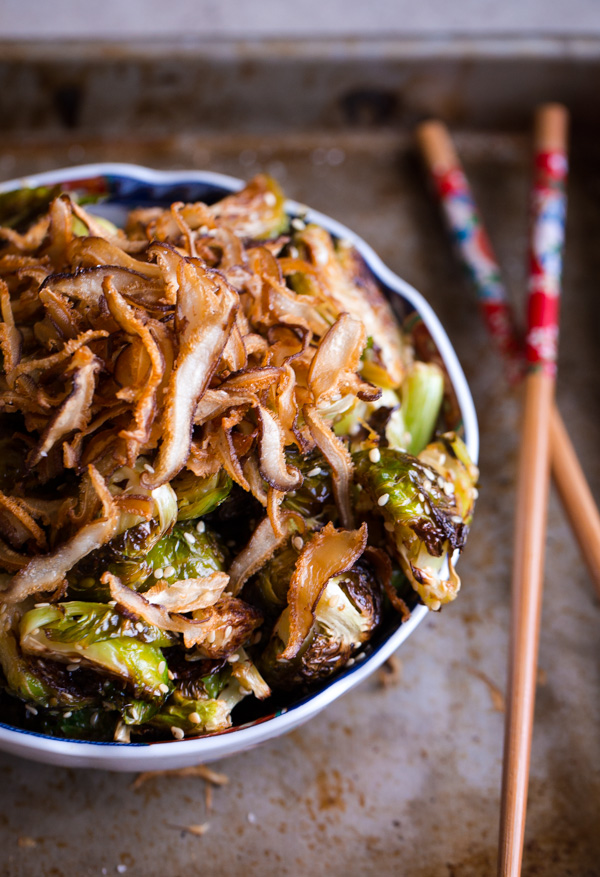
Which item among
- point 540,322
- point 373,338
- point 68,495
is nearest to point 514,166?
point 540,322

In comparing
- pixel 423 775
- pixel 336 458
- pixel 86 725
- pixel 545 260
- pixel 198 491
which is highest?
pixel 545 260

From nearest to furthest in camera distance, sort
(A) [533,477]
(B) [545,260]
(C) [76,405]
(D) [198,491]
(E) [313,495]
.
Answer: (C) [76,405] → (D) [198,491] → (E) [313,495] → (A) [533,477] → (B) [545,260]

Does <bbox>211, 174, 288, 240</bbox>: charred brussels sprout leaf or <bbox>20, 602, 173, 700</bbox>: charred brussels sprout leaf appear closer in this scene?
<bbox>20, 602, 173, 700</bbox>: charred brussels sprout leaf

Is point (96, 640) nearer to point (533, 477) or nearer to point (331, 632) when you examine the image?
point (331, 632)

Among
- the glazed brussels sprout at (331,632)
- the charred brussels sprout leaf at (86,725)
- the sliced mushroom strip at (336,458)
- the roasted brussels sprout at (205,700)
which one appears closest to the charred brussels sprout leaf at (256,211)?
the sliced mushroom strip at (336,458)

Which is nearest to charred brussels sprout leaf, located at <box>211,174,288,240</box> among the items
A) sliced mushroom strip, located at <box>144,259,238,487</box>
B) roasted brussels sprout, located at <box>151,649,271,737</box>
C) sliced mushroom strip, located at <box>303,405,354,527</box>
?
sliced mushroom strip, located at <box>144,259,238,487</box>

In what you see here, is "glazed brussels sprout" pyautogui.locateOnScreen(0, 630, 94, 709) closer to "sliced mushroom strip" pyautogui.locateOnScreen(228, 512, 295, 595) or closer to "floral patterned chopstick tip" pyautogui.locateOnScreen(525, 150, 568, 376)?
"sliced mushroom strip" pyautogui.locateOnScreen(228, 512, 295, 595)

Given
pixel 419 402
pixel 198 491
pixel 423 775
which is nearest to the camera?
pixel 198 491

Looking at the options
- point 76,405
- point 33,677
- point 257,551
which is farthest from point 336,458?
point 33,677
